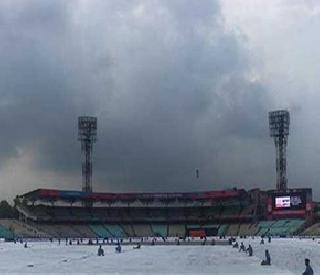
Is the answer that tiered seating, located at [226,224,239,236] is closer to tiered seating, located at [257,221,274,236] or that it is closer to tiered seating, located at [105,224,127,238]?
tiered seating, located at [257,221,274,236]

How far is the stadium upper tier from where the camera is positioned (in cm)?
16525

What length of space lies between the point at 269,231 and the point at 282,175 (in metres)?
13.1

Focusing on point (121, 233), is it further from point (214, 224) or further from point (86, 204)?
point (214, 224)

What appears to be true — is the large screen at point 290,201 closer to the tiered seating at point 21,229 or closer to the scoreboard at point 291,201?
the scoreboard at point 291,201

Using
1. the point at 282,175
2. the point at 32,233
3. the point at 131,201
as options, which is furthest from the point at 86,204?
the point at 282,175

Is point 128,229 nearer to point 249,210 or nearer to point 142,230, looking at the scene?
point 142,230

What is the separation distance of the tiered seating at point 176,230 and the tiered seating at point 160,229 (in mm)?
1116

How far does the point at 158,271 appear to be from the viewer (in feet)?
130

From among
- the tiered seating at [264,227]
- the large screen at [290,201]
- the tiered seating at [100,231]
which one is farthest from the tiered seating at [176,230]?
the large screen at [290,201]

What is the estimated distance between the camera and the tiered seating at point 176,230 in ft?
531

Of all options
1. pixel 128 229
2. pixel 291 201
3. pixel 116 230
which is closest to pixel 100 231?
pixel 116 230

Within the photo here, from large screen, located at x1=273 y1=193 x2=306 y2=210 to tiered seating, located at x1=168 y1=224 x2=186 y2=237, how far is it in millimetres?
25187

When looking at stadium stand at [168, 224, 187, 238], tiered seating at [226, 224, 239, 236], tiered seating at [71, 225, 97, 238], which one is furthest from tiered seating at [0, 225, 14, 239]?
tiered seating at [226, 224, 239, 236]

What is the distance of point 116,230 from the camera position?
162 m
